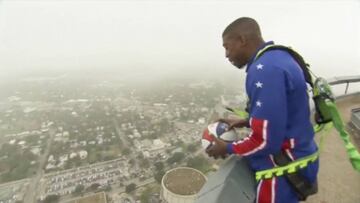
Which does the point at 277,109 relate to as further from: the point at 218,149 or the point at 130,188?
the point at 130,188

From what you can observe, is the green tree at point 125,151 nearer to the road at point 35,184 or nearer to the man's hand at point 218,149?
the road at point 35,184

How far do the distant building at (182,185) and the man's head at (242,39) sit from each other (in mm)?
7465

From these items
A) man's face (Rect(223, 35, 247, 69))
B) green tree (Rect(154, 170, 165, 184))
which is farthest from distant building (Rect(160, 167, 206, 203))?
man's face (Rect(223, 35, 247, 69))

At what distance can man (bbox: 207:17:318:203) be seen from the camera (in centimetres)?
117

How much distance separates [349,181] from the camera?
9.42 feet

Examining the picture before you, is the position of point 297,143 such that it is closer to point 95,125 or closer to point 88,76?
point 95,125

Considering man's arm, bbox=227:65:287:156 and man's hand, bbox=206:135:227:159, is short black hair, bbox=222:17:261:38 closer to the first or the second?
man's arm, bbox=227:65:287:156

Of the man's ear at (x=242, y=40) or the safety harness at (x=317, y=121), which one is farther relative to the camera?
the man's ear at (x=242, y=40)

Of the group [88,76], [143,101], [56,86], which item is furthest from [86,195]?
[88,76]

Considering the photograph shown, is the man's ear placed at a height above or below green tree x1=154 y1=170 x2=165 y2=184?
above

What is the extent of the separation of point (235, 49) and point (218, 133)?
0.49 meters

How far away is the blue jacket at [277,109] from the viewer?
1161mm

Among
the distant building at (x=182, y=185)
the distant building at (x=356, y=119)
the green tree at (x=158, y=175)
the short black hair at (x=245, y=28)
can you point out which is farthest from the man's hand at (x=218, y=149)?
the green tree at (x=158, y=175)

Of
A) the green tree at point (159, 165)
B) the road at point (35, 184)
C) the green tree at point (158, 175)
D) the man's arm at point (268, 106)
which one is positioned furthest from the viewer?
the green tree at point (159, 165)
